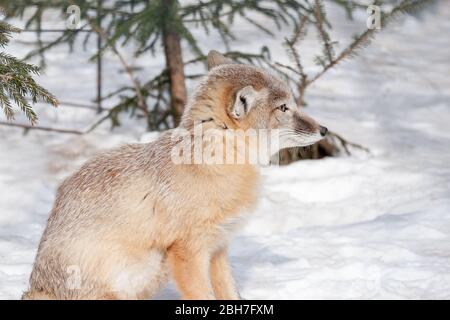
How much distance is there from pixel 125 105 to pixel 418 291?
4.73 m

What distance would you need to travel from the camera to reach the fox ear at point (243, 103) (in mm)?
4672

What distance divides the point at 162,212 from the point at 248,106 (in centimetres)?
79

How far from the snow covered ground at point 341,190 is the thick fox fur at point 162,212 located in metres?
0.79

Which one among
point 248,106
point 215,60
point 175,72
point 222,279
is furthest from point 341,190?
point 248,106

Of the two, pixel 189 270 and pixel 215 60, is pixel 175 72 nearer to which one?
pixel 215 60

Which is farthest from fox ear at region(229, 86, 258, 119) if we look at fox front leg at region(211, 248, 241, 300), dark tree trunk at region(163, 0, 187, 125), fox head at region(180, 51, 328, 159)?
dark tree trunk at region(163, 0, 187, 125)

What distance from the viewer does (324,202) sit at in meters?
7.65

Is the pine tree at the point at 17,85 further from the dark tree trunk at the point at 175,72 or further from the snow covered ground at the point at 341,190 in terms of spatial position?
the dark tree trunk at the point at 175,72

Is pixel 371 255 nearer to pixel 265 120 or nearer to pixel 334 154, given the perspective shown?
pixel 265 120

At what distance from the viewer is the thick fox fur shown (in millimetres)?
4672

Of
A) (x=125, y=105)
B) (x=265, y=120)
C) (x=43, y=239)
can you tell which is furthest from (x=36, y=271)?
(x=125, y=105)

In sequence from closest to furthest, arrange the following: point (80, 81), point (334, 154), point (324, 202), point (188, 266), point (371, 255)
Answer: point (188, 266), point (371, 255), point (324, 202), point (334, 154), point (80, 81)

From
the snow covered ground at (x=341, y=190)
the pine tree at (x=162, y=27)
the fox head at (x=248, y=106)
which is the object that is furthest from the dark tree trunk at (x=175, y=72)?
the fox head at (x=248, y=106)

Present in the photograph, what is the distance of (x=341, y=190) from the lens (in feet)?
25.8
